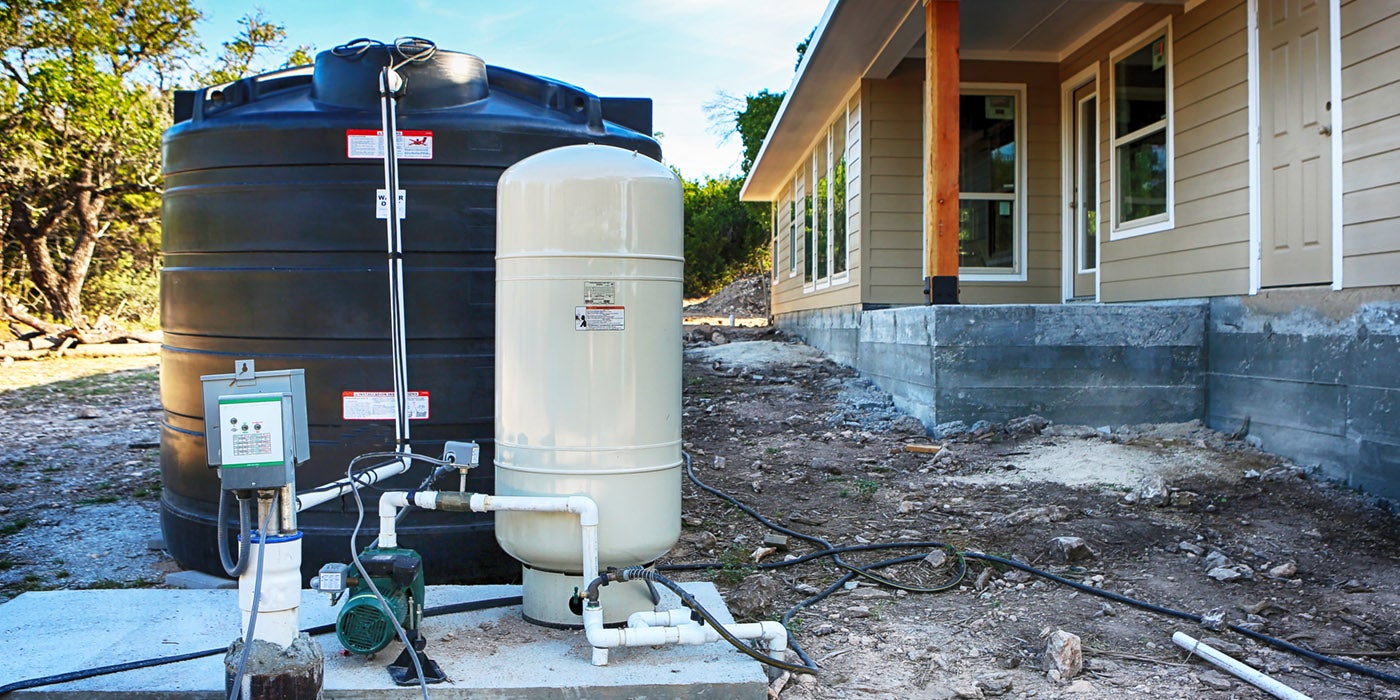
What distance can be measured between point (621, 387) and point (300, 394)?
0.92 meters

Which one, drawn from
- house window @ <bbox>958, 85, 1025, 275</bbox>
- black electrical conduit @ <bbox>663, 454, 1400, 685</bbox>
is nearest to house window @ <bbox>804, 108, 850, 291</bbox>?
house window @ <bbox>958, 85, 1025, 275</bbox>

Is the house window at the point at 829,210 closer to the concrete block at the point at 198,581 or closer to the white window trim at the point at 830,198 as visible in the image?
the white window trim at the point at 830,198

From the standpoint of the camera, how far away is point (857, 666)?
3121 millimetres

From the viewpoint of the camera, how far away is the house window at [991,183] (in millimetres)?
9086

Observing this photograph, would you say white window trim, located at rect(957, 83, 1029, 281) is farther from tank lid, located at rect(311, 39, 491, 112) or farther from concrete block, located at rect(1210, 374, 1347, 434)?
tank lid, located at rect(311, 39, 491, 112)

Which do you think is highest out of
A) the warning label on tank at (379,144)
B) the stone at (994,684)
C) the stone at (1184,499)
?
the warning label on tank at (379,144)

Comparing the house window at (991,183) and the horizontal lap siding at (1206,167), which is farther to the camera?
the house window at (991,183)

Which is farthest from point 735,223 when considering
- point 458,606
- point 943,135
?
point 458,606

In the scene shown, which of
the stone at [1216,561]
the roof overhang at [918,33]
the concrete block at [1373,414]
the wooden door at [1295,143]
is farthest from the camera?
the roof overhang at [918,33]

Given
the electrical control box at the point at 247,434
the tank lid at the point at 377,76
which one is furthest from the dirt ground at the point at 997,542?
the tank lid at the point at 377,76

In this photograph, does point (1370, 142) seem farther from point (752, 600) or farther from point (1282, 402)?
point (752, 600)

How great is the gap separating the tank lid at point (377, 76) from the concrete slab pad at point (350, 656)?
189 cm

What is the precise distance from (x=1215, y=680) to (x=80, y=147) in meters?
19.5

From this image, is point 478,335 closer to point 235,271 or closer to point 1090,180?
point 235,271
